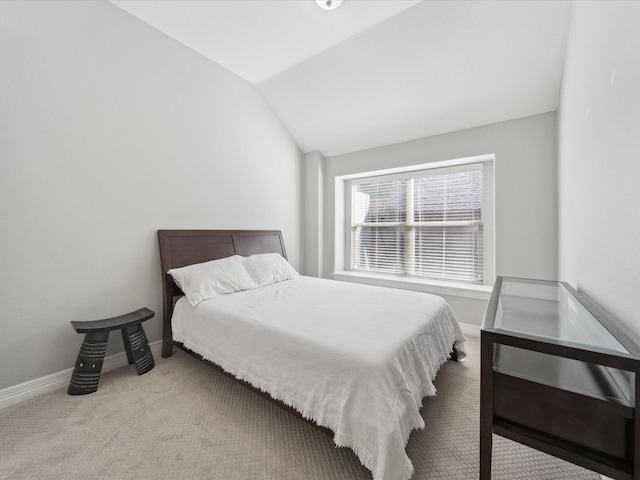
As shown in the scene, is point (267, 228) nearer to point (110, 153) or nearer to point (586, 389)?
point (110, 153)

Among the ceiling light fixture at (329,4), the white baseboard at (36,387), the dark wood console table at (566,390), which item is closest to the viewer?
the dark wood console table at (566,390)

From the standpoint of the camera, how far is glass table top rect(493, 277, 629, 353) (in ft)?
2.86

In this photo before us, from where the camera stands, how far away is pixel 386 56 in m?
2.49

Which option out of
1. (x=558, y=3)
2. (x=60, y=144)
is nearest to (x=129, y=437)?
(x=60, y=144)

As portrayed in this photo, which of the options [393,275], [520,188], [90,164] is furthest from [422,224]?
[90,164]

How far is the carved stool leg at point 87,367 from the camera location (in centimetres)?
184

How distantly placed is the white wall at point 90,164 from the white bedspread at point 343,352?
745 millimetres

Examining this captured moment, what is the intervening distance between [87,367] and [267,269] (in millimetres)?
1616

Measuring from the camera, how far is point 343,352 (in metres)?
1.28

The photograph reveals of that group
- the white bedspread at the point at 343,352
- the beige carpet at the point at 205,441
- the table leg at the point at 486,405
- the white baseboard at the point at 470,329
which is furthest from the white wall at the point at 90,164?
the white baseboard at the point at 470,329

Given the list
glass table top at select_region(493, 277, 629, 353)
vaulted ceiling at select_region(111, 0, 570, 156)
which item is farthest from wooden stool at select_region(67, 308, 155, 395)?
vaulted ceiling at select_region(111, 0, 570, 156)

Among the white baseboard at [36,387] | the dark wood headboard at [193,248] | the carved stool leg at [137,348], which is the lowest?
the white baseboard at [36,387]

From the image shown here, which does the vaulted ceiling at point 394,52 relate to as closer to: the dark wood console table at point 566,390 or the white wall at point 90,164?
the white wall at point 90,164

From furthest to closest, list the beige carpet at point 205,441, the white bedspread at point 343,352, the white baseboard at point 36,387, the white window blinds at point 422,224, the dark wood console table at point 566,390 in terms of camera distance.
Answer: the white window blinds at point 422,224 < the white baseboard at point 36,387 < the beige carpet at point 205,441 < the white bedspread at point 343,352 < the dark wood console table at point 566,390
